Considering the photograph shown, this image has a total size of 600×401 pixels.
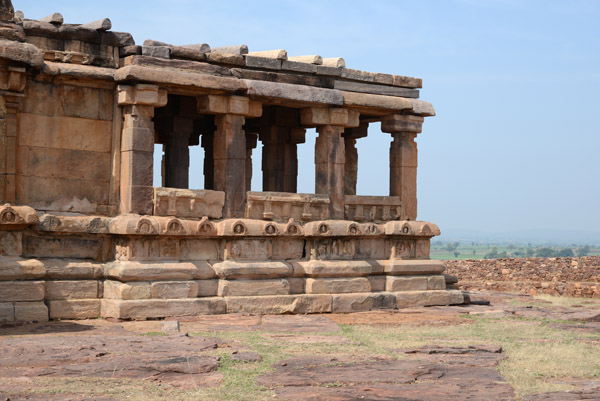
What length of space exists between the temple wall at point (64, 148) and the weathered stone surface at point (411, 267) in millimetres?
5292

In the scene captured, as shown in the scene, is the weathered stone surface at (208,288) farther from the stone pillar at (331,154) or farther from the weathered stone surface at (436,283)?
the weathered stone surface at (436,283)

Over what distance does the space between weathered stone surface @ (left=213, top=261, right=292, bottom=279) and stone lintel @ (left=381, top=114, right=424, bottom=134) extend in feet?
12.1

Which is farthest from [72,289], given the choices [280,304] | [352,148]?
[352,148]

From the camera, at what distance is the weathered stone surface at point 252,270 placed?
43.6 ft

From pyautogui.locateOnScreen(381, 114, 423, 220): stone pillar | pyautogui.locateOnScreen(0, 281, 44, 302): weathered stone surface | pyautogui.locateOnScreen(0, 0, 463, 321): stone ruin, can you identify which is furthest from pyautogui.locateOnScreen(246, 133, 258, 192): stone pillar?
pyautogui.locateOnScreen(0, 281, 44, 302): weathered stone surface

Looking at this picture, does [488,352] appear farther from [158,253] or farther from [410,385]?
[158,253]

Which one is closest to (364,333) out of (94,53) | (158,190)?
(158,190)

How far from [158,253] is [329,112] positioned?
13.8ft

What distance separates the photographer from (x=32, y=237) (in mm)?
12352

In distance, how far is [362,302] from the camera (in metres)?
14.5

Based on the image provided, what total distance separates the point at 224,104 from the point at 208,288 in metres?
3.07

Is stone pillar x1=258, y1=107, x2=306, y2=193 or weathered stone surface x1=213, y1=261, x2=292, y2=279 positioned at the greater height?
stone pillar x1=258, y1=107, x2=306, y2=193

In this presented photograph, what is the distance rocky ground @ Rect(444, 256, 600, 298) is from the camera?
20.4 metres

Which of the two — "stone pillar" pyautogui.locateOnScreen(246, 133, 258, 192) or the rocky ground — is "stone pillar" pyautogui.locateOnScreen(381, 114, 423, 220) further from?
the rocky ground
